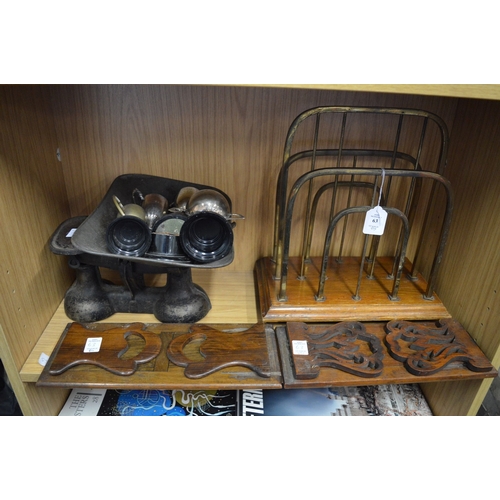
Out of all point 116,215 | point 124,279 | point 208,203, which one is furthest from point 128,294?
point 208,203

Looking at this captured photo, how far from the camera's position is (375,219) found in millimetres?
828

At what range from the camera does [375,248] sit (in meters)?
1.03

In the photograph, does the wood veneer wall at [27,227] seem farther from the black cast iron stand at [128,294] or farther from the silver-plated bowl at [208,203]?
the silver-plated bowl at [208,203]

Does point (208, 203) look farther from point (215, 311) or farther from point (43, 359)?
point (43, 359)

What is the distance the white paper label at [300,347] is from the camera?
2.72ft

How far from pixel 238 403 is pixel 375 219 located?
0.54m

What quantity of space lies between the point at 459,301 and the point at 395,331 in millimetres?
181

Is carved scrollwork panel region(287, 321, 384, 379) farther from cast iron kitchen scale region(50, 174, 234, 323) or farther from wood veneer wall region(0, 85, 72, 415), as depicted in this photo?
wood veneer wall region(0, 85, 72, 415)

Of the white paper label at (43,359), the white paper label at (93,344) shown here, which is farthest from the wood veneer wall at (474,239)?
the white paper label at (43,359)

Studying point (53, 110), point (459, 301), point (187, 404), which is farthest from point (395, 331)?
point (53, 110)

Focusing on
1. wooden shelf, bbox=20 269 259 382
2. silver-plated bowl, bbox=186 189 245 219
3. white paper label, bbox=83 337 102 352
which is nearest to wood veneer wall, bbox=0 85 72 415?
wooden shelf, bbox=20 269 259 382

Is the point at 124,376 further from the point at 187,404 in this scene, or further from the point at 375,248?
the point at 375,248

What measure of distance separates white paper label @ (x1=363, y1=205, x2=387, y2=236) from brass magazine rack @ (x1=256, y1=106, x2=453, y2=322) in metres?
0.01

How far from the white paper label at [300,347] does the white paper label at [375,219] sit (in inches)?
10.5
